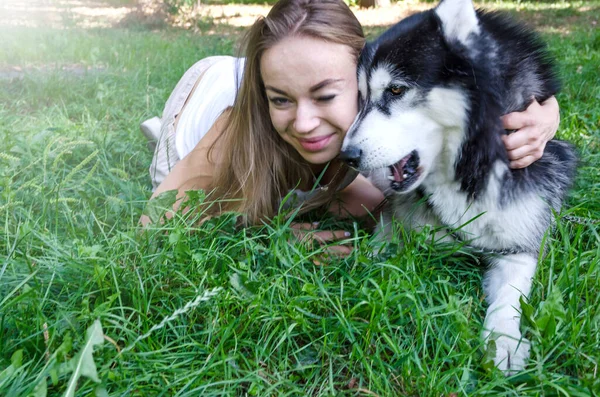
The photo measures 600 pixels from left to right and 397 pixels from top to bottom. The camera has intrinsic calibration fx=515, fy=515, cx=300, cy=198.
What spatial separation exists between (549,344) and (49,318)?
1595 millimetres

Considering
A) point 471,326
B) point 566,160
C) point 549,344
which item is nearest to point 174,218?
point 471,326

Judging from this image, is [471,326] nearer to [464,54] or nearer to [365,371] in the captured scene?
[365,371]

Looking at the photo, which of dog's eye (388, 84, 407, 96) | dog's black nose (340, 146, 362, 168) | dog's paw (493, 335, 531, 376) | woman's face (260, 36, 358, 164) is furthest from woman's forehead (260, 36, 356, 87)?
dog's paw (493, 335, 531, 376)

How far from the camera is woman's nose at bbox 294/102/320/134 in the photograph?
2.17 m

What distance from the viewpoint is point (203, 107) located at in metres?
3.37

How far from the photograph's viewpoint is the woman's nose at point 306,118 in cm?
217

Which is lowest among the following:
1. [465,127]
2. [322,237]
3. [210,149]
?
[322,237]

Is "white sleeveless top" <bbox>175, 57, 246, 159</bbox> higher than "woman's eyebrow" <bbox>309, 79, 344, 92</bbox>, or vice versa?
"woman's eyebrow" <bbox>309, 79, 344, 92</bbox>

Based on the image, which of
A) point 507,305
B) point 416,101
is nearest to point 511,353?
point 507,305

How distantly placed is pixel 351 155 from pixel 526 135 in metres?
0.68

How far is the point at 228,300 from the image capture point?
1764 mm

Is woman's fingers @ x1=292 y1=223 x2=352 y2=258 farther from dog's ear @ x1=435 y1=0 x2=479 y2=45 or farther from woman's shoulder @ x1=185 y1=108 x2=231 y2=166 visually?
dog's ear @ x1=435 y1=0 x2=479 y2=45

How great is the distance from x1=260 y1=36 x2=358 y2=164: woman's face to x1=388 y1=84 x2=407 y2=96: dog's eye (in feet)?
0.78

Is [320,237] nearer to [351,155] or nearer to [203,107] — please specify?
[351,155]
